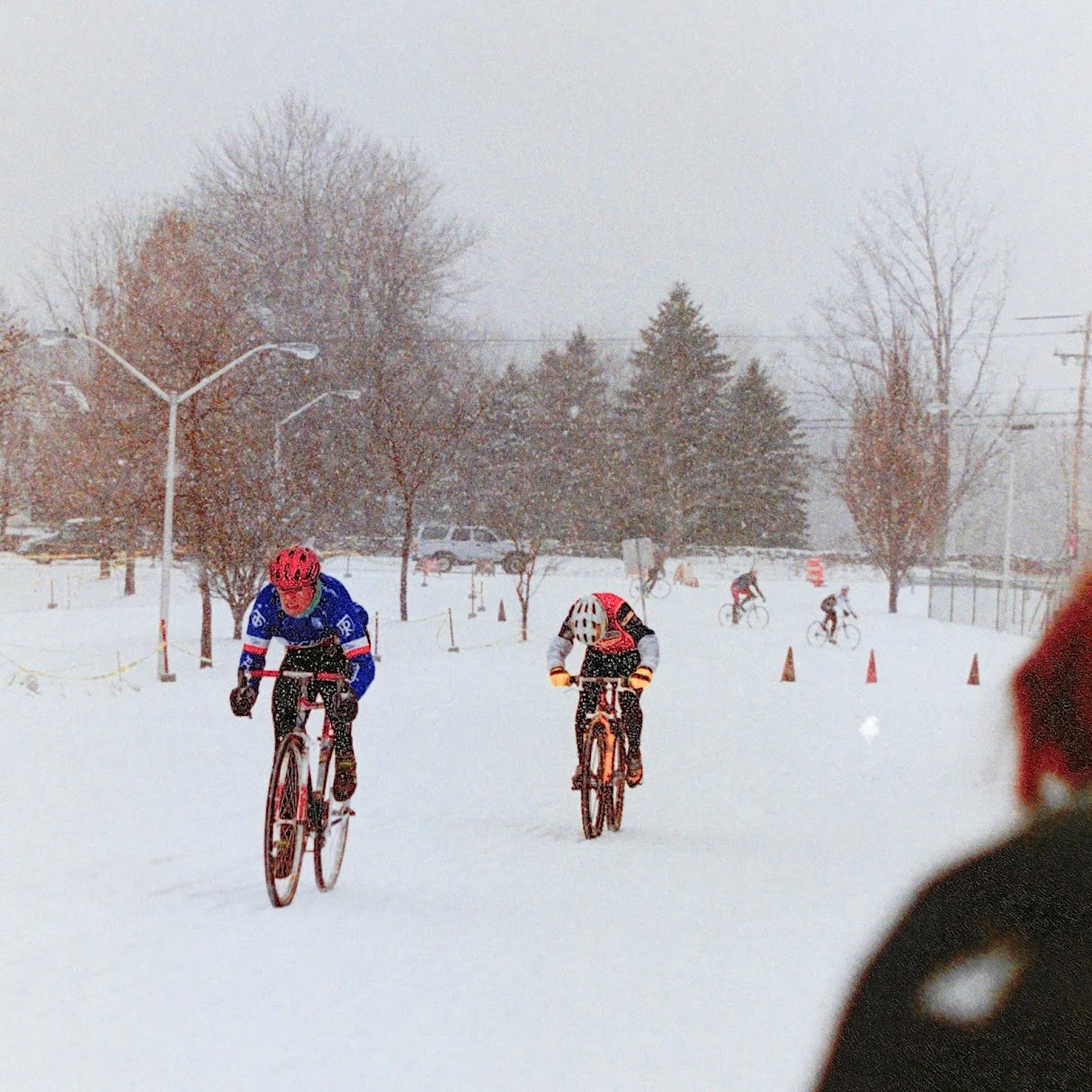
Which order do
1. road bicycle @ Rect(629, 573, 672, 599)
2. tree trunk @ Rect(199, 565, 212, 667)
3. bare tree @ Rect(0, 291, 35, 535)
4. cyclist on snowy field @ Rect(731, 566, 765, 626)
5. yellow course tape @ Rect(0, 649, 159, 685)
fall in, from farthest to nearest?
road bicycle @ Rect(629, 573, 672, 599) → cyclist on snowy field @ Rect(731, 566, 765, 626) → bare tree @ Rect(0, 291, 35, 535) → tree trunk @ Rect(199, 565, 212, 667) → yellow course tape @ Rect(0, 649, 159, 685)

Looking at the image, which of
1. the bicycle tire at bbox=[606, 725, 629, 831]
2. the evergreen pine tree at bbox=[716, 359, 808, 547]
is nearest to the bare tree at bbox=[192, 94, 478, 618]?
the evergreen pine tree at bbox=[716, 359, 808, 547]

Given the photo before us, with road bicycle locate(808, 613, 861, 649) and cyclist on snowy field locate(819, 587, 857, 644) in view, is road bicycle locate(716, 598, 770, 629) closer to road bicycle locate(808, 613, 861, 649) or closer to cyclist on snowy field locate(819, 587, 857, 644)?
road bicycle locate(808, 613, 861, 649)

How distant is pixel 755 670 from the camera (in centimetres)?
2356

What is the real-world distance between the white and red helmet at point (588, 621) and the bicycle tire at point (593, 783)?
0.71 m

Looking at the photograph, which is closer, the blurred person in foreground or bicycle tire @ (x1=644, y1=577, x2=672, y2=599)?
the blurred person in foreground

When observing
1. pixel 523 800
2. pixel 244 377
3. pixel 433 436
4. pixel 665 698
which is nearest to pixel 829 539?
pixel 433 436

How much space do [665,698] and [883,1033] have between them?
60.9 feet

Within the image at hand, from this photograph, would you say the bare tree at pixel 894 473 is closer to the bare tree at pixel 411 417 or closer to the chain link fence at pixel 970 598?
the chain link fence at pixel 970 598

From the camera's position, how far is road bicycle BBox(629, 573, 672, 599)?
3925cm

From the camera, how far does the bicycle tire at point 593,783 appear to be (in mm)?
8125

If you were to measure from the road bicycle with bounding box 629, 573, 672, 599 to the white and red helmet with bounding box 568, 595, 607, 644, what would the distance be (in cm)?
3026

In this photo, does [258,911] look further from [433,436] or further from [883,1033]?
[433,436]

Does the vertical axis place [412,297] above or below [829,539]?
above

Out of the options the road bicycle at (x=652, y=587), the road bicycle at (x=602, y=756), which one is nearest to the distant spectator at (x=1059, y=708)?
the road bicycle at (x=602, y=756)
